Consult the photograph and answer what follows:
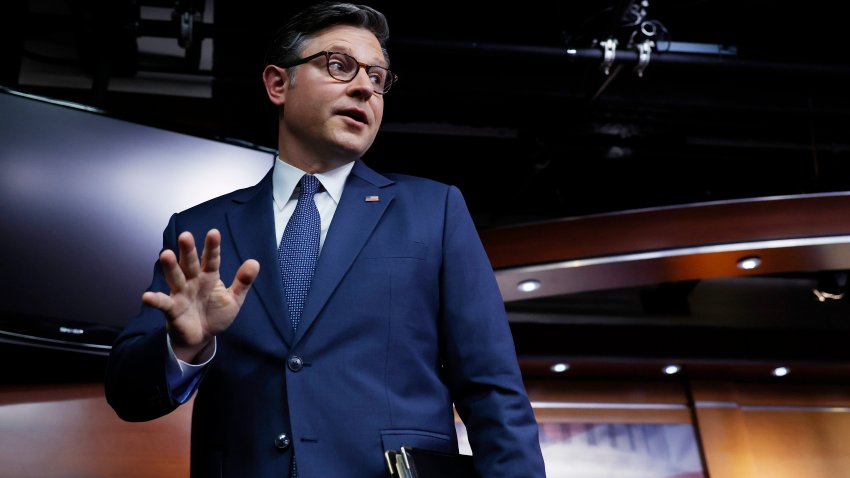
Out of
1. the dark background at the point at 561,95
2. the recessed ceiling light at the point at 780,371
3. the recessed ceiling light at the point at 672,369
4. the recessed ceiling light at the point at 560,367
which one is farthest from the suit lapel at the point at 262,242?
the recessed ceiling light at the point at 780,371

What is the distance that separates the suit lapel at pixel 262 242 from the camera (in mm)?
1404

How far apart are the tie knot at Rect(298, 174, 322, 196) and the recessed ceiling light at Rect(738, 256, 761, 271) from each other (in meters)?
3.00

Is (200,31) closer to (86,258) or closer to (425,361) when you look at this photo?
(86,258)

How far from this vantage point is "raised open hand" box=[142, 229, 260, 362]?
1.22 meters

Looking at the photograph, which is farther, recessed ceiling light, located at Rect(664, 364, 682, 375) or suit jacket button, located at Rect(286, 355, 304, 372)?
recessed ceiling light, located at Rect(664, 364, 682, 375)

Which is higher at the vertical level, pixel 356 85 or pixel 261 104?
pixel 261 104

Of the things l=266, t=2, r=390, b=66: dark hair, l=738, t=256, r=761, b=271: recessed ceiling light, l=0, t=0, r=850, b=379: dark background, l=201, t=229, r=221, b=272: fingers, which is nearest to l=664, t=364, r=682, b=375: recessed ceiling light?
l=0, t=0, r=850, b=379: dark background

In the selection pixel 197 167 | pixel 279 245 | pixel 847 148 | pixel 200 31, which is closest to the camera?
pixel 279 245

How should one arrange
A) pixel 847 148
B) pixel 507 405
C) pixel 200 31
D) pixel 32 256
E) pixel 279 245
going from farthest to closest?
1. pixel 847 148
2. pixel 200 31
3. pixel 32 256
4. pixel 279 245
5. pixel 507 405

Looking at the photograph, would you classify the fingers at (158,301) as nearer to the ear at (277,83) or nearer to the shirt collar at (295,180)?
the shirt collar at (295,180)

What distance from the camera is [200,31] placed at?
414 cm

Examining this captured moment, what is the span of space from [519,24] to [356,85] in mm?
3774

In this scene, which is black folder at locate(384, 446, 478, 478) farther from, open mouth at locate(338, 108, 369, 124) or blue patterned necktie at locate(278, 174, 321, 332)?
open mouth at locate(338, 108, 369, 124)

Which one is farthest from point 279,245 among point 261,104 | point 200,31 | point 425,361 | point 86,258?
point 261,104
